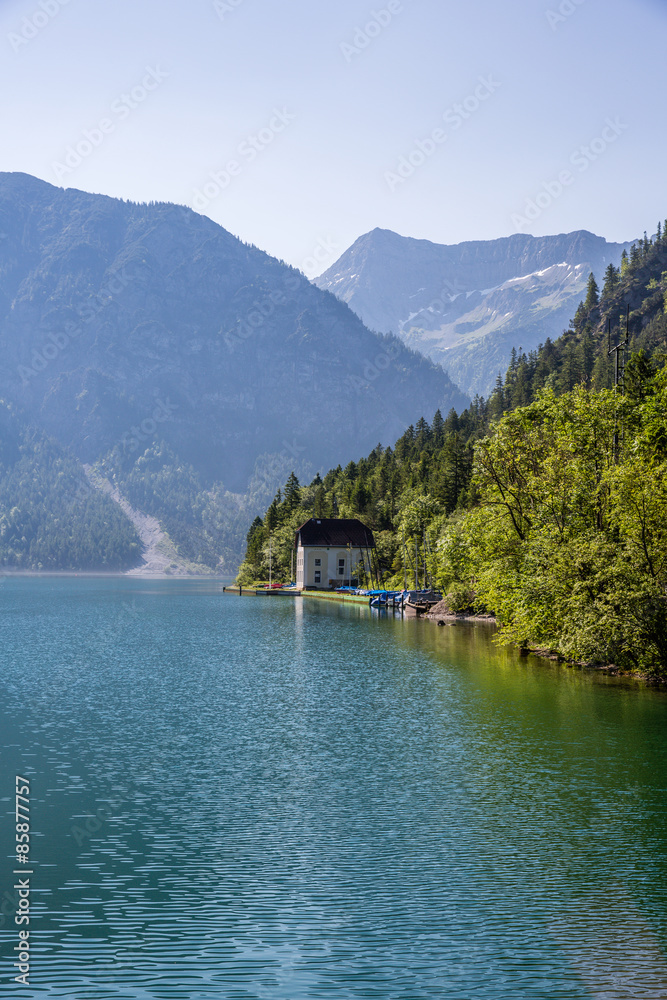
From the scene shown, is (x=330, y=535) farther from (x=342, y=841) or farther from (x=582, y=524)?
(x=342, y=841)


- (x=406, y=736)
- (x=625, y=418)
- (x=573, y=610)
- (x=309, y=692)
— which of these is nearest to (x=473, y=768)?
(x=406, y=736)

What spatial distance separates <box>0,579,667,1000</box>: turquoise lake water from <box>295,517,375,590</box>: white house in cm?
12514

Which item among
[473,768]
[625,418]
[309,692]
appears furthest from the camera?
[625,418]

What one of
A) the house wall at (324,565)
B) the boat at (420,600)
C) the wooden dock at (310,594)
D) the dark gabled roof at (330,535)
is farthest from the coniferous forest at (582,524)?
the house wall at (324,565)

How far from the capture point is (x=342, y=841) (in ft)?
64.1

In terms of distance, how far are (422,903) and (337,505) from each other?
180075mm

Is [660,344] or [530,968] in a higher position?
[660,344]

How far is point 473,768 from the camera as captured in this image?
87.4 feet

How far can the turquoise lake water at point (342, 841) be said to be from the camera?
13.4 meters

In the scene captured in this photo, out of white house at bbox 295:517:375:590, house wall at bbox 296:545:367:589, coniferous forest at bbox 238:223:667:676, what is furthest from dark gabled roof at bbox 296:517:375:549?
coniferous forest at bbox 238:223:667:676

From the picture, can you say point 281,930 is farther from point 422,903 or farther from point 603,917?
point 603,917

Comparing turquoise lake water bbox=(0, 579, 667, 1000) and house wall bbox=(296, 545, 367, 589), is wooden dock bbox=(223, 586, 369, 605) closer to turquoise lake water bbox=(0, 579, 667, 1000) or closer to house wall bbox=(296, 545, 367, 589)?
house wall bbox=(296, 545, 367, 589)

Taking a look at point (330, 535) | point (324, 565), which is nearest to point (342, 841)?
point (330, 535)

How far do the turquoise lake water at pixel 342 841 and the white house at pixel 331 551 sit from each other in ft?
411
